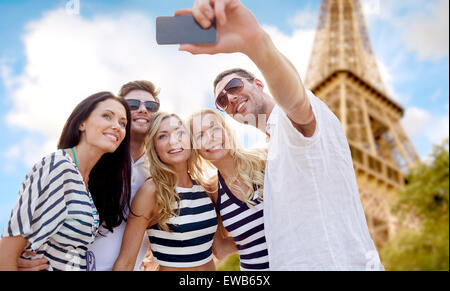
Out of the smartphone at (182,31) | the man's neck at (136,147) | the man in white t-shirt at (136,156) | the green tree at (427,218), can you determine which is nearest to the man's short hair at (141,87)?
the man in white t-shirt at (136,156)

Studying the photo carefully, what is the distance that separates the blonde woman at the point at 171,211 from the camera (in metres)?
1.91

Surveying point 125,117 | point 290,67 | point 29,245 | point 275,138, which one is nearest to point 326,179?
point 275,138

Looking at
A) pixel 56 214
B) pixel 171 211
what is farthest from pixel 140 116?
pixel 56 214

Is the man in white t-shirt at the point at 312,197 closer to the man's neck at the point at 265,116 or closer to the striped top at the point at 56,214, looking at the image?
the man's neck at the point at 265,116

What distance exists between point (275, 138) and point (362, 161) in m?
17.9

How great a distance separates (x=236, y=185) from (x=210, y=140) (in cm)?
32

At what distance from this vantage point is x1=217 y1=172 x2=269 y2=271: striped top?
189cm

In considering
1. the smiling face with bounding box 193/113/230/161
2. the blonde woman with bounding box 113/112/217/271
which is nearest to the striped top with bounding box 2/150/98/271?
the blonde woman with bounding box 113/112/217/271

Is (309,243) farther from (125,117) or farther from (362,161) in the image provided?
→ (362,161)

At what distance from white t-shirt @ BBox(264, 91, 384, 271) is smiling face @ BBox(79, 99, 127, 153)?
0.83m

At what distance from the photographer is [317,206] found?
139 centimetres

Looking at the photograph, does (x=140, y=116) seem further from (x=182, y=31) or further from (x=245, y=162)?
(x=182, y=31)

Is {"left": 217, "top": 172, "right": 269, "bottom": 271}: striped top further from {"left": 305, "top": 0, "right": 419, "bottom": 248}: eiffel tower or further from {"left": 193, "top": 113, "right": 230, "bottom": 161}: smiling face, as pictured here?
{"left": 305, "top": 0, "right": 419, "bottom": 248}: eiffel tower

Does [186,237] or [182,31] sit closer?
[182,31]
